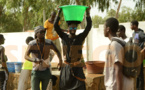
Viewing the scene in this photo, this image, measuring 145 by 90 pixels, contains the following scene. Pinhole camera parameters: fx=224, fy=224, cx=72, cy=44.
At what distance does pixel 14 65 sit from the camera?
6.49 m

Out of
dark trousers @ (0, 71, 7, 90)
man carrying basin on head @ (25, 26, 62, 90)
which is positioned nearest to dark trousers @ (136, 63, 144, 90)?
man carrying basin on head @ (25, 26, 62, 90)

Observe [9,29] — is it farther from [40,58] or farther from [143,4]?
[40,58]

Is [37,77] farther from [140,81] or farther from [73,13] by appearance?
[140,81]

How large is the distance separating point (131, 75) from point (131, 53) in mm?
254

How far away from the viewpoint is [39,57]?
3.94m

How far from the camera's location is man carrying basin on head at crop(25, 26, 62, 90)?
3898 millimetres

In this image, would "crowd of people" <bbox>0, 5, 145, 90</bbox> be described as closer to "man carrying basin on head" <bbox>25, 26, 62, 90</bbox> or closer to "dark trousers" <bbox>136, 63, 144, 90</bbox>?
"man carrying basin on head" <bbox>25, 26, 62, 90</bbox>

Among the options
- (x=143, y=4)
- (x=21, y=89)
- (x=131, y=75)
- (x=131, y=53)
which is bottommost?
(x=21, y=89)

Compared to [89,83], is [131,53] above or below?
above

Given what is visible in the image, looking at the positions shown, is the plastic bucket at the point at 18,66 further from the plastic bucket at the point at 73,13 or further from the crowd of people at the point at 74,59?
the plastic bucket at the point at 73,13

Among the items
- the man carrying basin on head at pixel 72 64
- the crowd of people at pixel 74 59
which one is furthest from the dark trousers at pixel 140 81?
the man carrying basin on head at pixel 72 64

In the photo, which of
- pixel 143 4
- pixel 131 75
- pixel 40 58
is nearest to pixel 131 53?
pixel 131 75

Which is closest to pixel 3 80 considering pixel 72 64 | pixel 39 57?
pixel 39 57

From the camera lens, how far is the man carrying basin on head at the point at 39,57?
3.90m
